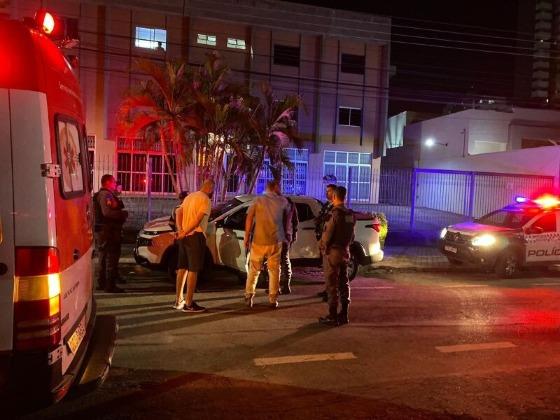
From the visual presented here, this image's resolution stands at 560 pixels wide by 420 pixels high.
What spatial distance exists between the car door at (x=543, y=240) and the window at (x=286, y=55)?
1878 centimetres

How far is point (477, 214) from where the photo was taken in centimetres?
2139

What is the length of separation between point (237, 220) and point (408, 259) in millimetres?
6025

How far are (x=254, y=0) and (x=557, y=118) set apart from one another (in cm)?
1586

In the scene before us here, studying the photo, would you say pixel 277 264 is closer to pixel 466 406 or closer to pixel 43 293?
pixel 466 406

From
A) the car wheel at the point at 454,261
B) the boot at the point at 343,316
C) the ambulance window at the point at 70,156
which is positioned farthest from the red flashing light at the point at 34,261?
the car wheel at the point at 454,261

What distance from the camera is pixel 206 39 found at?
2759 cm

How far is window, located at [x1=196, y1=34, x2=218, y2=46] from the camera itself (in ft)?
90.1

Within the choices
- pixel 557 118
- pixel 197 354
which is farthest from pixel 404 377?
pixel 557 118

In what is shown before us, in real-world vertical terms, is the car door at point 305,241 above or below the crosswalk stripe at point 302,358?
above

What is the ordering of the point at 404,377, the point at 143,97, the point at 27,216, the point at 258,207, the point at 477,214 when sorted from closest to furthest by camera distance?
the point at 27,216 → the point at 404,377 → the point at 258,207 → the point at 143,97 → the point at 477,214

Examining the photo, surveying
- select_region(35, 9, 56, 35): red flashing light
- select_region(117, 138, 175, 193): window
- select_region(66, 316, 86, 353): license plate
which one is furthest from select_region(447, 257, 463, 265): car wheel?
select_region(117, 138, 175, 193): window

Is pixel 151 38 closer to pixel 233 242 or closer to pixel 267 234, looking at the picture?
pixel 233 242

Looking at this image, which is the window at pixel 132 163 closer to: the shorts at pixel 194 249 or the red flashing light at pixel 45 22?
the shorts at pixel 194 249

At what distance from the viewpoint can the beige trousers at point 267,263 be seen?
8.09 meters
